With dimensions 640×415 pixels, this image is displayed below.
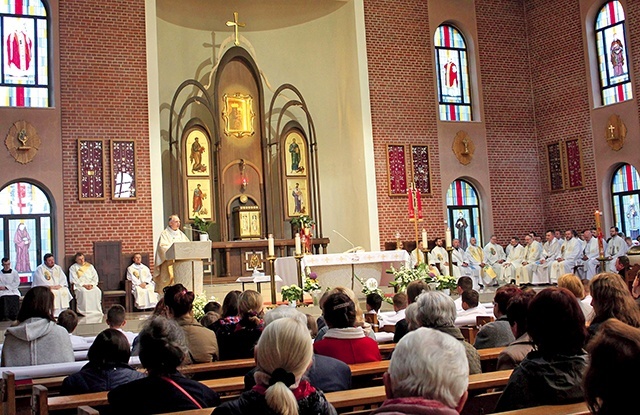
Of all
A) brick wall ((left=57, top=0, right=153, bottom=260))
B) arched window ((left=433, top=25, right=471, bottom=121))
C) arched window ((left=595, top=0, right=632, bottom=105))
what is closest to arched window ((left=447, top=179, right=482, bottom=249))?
arched window ((left=433, top=25, right=471, bottom=121))

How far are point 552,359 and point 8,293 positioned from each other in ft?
41.0

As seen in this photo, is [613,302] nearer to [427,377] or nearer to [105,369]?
[427,377]

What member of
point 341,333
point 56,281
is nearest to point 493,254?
point 56,281

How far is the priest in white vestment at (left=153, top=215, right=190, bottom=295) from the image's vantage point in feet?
38.7

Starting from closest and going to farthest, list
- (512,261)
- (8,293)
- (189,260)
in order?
1. (189,260)
2. (8,293)
3. (512,261)

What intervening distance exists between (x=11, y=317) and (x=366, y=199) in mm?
7805

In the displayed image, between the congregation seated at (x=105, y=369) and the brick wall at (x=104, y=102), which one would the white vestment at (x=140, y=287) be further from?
the congregation seated at (x=105, y=369)

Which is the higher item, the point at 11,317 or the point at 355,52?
the point at 355,52

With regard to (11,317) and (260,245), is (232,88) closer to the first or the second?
(260,245)

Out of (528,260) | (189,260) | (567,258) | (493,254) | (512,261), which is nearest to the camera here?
(189,260)

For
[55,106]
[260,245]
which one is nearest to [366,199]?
[260,245]

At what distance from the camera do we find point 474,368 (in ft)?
14.1

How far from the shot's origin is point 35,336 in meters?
5.45

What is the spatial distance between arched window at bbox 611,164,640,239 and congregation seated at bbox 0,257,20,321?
42.6 feet
